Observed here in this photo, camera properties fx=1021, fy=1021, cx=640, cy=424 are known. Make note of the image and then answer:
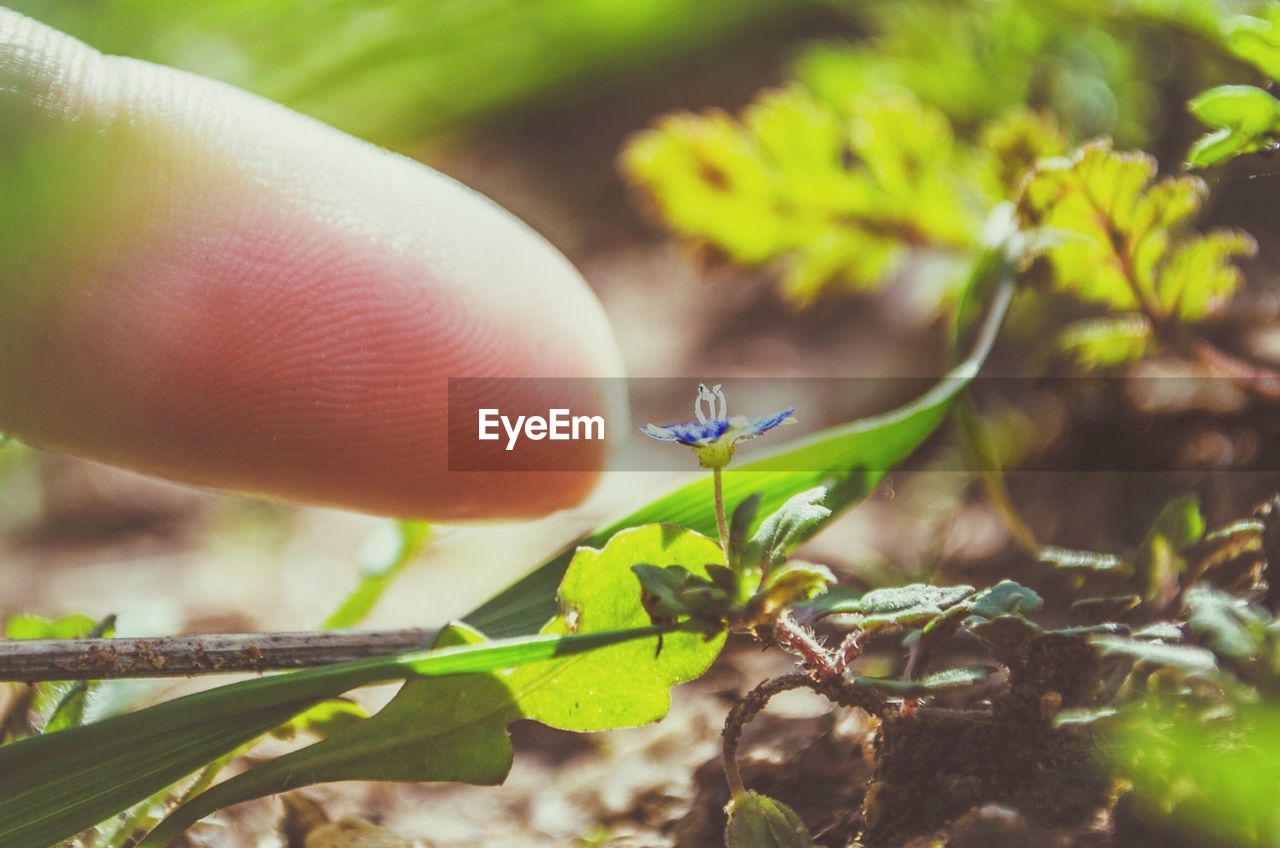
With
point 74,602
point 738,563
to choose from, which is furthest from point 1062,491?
point 74,602

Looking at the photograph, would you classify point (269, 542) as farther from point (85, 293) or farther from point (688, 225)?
point (688, 225)

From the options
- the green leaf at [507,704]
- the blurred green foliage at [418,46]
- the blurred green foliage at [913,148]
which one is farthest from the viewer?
the blurred green foliage at [418,46]

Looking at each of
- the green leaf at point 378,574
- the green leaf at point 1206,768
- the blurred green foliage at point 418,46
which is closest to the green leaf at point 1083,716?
the green leaf at point 1206,768

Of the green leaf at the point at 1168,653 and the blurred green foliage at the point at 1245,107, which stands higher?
the blurred green foliage at the point at 1245,107

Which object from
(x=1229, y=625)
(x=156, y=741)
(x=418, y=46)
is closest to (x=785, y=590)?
(x=1229, y=625)

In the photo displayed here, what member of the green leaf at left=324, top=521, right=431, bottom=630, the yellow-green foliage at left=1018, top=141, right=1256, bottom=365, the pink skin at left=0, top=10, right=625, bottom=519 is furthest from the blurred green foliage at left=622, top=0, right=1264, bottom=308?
the green leaf at left=324, top=521, right=431, bottom=630

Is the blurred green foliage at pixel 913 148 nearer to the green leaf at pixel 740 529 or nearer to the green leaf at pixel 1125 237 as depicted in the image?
the green leaf at pixel 1125 237
